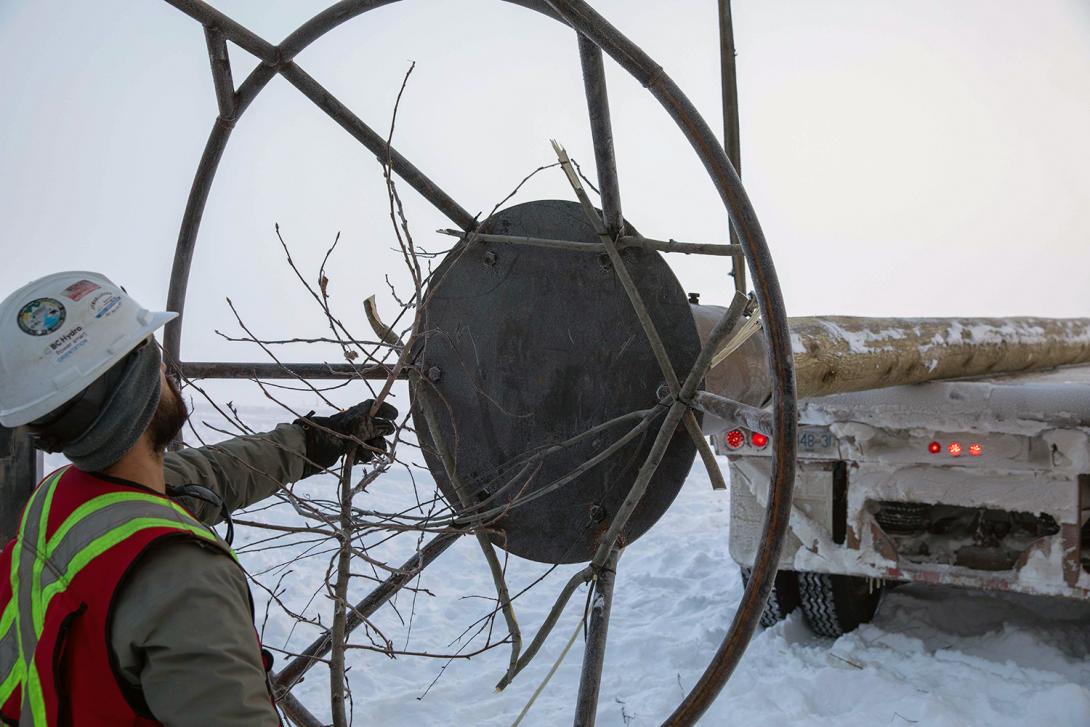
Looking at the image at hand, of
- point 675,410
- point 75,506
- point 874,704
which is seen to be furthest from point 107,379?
point 874,704

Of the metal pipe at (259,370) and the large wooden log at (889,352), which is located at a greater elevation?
the large wooden log at (889,352)

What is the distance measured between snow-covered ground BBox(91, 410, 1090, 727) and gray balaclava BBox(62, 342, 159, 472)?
2185mm

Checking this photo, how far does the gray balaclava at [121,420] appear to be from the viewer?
148 centimetres

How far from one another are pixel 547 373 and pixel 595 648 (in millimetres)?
698

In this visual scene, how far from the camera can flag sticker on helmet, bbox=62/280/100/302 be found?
5.12 ft

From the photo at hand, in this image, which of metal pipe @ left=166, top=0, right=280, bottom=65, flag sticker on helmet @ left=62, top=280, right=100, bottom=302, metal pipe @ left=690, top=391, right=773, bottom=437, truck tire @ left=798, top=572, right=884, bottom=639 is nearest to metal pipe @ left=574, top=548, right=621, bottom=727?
metal pipe @ left=690, top=391, right=773, bottom=437

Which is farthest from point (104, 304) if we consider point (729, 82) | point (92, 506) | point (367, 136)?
point (729, 82)

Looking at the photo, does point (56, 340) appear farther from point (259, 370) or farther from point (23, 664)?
point (259, 370)

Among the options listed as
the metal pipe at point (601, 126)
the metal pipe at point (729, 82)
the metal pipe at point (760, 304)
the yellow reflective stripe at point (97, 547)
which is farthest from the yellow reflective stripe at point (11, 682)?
the metal pipe at point (729, 82)

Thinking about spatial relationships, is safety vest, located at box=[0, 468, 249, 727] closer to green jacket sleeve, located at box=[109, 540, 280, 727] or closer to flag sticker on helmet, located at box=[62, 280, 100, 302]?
green jacket sleeve, located at box=[109, 540, 280, 727]

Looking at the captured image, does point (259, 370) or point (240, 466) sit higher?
point (259, 370)

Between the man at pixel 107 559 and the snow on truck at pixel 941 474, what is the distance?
2.74 meters

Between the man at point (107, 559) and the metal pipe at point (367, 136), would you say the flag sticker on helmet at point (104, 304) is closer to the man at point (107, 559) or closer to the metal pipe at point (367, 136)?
the man at point (107, 559)

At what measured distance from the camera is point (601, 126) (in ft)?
6.68
